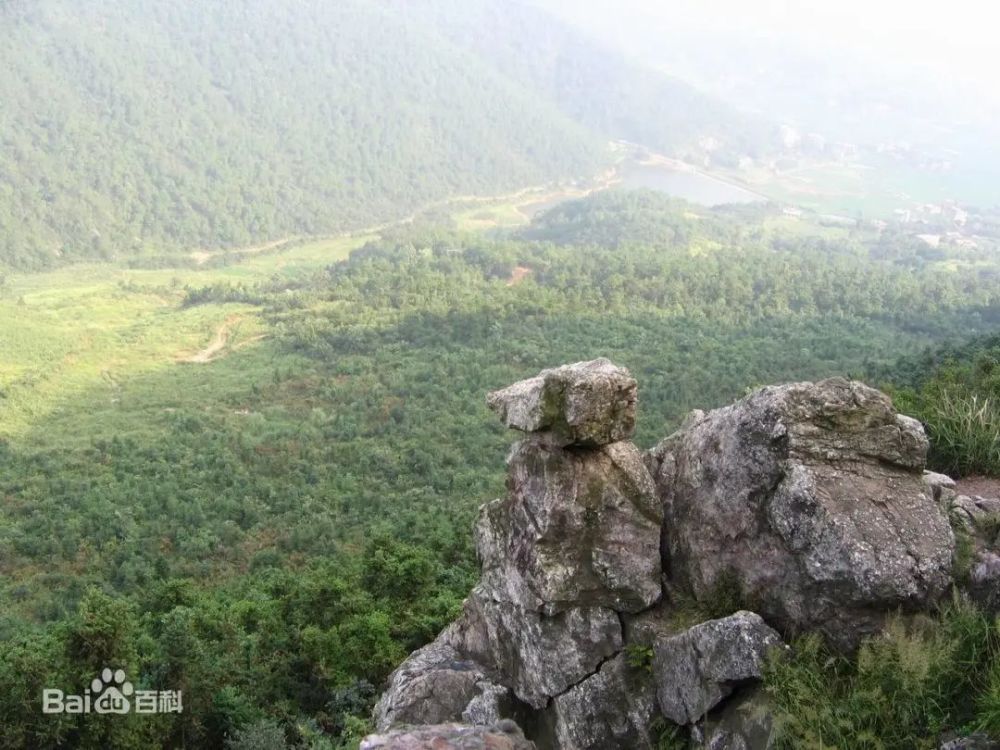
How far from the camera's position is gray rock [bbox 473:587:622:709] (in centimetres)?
970

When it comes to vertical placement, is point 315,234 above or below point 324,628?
below

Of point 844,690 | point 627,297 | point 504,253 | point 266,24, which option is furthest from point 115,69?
point 844,690

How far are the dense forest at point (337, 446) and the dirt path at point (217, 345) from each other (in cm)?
351

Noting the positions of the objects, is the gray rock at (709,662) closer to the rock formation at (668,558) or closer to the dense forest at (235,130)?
the rock formation at (668,558)

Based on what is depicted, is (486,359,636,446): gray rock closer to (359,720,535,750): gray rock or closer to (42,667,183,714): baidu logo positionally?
(359,720,535,750): gray rock

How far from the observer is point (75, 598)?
2539cm

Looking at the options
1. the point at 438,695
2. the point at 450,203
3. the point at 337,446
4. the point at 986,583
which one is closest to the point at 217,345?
the point at 337,446

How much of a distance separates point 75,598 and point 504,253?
6213cm

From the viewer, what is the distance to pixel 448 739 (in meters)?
8.01

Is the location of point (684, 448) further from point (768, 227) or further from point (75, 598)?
point (768, 227)

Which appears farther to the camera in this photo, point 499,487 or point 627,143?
point 627,143

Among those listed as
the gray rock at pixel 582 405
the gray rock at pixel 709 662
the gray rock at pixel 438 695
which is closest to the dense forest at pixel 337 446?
the gray rock at pixel 438 695

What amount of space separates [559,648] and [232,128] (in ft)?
509

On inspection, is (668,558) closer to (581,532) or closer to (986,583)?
(581,532)
